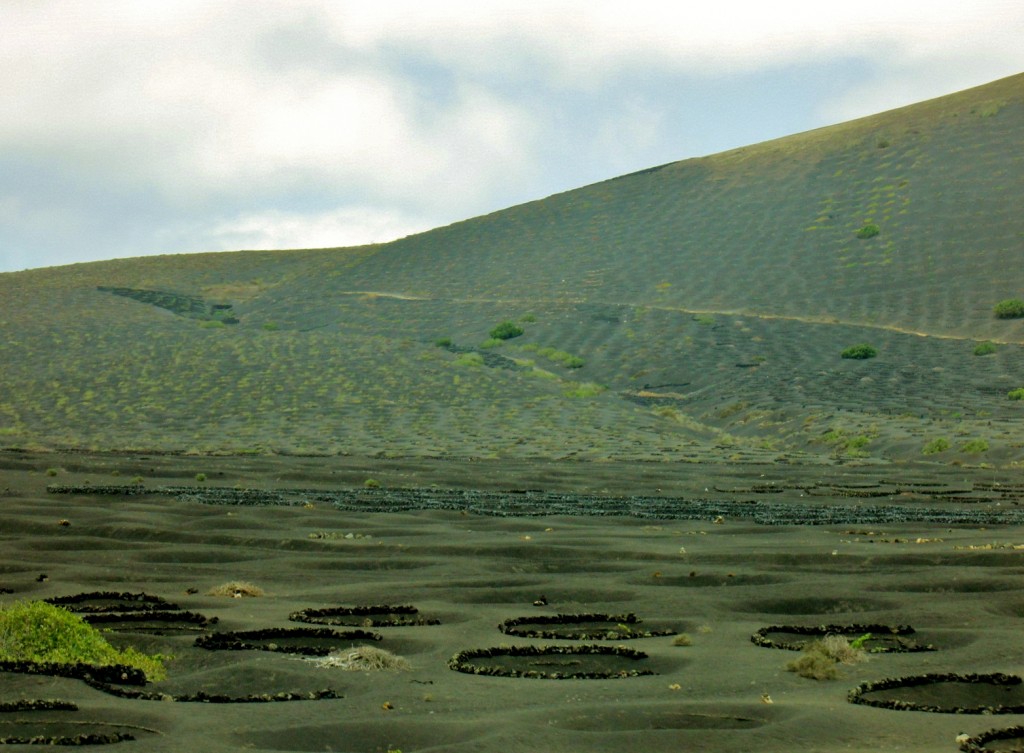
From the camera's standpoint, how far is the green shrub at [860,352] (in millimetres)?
42750

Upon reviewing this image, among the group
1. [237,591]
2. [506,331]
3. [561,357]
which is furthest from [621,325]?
[237,591]

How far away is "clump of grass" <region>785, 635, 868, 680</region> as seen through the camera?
27.0 ft

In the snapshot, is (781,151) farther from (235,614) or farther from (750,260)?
(235,614)

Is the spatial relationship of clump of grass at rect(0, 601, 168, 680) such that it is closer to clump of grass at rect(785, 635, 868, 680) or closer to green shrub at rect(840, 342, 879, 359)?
clump of grass at rect(785, 635, 868, 680)

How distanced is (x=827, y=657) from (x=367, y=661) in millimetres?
3003

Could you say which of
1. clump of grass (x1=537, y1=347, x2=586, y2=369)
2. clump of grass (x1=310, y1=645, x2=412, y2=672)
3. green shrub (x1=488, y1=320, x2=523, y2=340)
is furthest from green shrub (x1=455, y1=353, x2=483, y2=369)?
clump of grass (x1=310, y1=645, x2=412, y2=672)

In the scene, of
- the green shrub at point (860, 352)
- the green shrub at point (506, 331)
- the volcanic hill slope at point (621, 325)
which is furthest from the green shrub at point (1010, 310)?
the green shrub at point (506, 331)

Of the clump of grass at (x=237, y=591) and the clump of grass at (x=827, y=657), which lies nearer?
the clump of grass at (x=827, y=657)

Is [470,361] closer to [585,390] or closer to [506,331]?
[585,390]

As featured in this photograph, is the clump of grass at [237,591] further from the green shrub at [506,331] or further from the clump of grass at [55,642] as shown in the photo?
the green shrub at [506,331]

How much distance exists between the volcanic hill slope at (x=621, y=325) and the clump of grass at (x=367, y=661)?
66.2 ft

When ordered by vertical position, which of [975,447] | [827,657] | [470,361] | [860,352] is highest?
[470,361]

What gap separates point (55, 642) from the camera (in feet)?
26.6

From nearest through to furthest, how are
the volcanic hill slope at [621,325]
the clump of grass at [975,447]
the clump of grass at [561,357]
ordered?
the clump of grass at [975,447]
the volcanic hill slope at [621,325]
the clump of grass at [561,357]
